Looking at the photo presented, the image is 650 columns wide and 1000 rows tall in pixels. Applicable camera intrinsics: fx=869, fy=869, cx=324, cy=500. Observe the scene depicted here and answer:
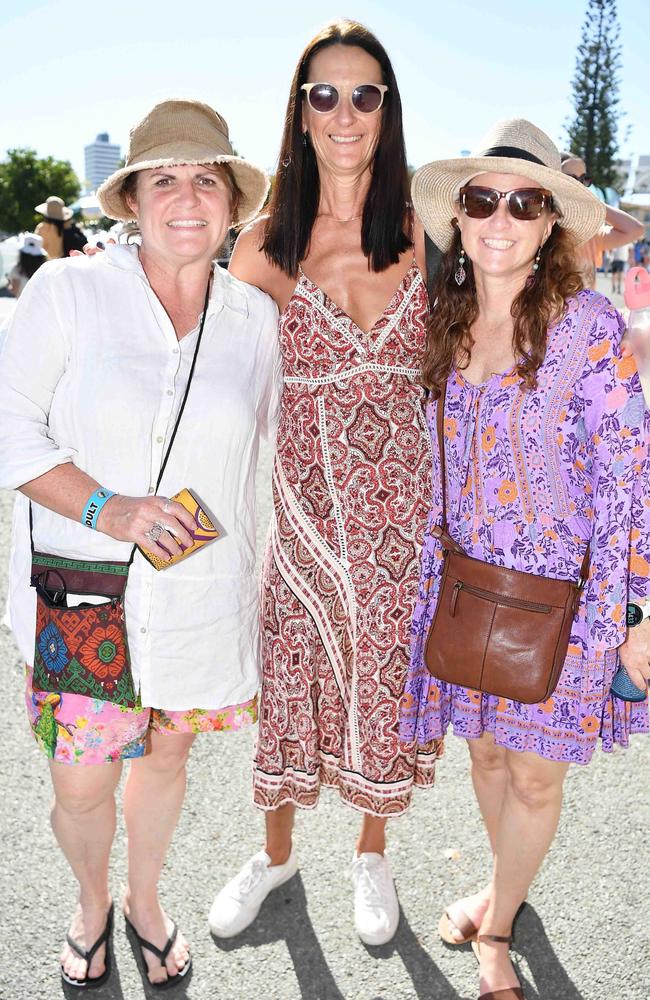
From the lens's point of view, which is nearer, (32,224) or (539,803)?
(539,803)

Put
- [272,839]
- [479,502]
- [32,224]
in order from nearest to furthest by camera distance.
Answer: [479,502] < [272,839] < [32,224]

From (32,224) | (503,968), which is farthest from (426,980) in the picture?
(32,224)

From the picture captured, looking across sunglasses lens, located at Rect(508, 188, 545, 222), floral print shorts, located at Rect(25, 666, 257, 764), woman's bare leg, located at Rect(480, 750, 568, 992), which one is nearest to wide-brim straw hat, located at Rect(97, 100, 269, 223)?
sunglasses lens, located at Rect(508, 188, 545, 222)

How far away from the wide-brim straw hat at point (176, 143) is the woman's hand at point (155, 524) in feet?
2.71

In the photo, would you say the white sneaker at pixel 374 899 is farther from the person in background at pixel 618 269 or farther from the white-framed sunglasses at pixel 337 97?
the person in background at pixel 618 269

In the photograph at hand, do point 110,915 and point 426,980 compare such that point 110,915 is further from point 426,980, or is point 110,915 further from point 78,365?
point 78,365

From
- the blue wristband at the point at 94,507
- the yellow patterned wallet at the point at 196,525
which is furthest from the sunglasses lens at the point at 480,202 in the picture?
the blue wristband at the point at 94,507

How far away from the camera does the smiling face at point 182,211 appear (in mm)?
2154

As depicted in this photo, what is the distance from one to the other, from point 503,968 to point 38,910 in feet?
4.50

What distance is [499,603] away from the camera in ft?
7.07

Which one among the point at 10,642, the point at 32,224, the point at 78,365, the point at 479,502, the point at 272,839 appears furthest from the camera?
the point at 32,224

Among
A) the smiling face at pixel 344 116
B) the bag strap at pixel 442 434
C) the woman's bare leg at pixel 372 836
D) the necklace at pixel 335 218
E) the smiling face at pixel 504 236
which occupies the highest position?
the smiling face at pixel 344 116

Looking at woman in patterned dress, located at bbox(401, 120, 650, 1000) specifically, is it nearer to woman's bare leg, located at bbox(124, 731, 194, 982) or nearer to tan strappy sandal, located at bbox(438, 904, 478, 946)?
tan strappy sandal, located at bbox(438, 904, 478, 946)

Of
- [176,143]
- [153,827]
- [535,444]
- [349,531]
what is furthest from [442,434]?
[153,827]
